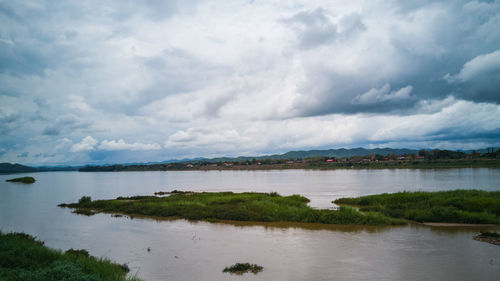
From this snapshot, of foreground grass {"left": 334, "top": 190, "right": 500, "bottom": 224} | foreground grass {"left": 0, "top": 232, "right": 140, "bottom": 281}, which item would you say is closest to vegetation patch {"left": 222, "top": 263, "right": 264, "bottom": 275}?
foreground grass {"left": 0, "top": 232, "right": 140, "bottom": 281}

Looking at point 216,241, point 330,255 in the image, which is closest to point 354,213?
point 330,255

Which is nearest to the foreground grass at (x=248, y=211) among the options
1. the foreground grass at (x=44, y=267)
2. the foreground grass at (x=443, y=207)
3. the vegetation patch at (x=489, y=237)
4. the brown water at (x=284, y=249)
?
the brown water at (x=284, y=249)

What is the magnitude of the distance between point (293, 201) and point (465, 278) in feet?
63.4

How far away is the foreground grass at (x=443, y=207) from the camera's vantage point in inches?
875

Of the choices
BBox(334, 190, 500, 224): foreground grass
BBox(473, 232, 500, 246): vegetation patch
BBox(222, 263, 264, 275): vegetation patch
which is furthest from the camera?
BBox(334, 190, 500, 224): foreground grass

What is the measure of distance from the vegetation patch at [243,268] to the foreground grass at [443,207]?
1473 centimetres

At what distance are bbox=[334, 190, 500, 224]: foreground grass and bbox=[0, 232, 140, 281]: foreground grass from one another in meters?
19.9

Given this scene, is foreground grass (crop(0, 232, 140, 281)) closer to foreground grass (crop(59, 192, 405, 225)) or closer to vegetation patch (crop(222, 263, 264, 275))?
vegetation patch (crop(222, 263, 264, 275))

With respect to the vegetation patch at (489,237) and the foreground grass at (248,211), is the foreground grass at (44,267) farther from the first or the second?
the vegetation patch at (489,237)

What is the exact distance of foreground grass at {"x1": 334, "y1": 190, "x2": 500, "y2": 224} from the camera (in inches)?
875

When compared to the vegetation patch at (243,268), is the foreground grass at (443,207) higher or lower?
higher

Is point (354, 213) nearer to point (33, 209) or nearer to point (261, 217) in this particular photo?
point (261, 217)

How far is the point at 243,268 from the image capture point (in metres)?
13.8

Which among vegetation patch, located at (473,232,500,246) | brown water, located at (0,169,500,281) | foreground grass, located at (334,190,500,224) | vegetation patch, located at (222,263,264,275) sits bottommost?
brown water, located at (0,169,500,281)
